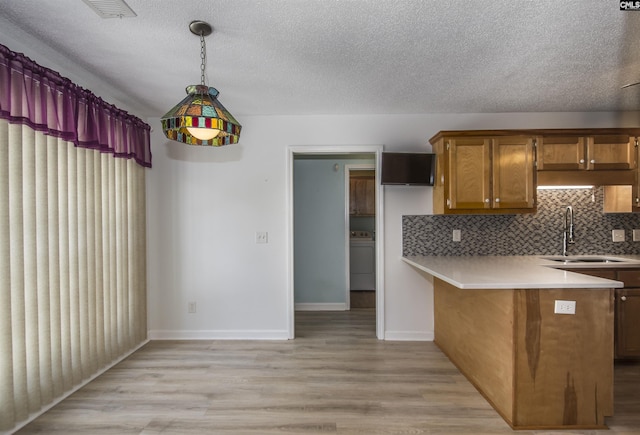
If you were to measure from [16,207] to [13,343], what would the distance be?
2.65ft

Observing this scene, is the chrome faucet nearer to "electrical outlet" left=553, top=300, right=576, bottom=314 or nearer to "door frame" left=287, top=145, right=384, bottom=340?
"electrical outlet" left=553, top=300, right=576, bottom=314

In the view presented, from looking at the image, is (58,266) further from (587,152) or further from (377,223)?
(587,152)

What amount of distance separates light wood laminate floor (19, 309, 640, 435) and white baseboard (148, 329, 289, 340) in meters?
0.16

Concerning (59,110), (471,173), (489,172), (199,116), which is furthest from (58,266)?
(489,172)

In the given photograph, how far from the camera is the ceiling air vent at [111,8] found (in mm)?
1693

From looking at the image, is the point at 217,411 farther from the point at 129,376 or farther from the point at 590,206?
the point at 590,206

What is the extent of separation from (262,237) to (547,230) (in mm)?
3010

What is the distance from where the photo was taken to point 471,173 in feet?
10.3

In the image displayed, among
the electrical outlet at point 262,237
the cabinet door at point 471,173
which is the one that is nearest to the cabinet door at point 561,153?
the cabinet door at point 471,173

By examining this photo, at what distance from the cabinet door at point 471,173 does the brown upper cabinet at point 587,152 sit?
540 millimetres

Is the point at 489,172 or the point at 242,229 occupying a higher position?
the point at 489,172

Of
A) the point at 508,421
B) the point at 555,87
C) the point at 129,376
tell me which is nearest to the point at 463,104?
the point at 555,87

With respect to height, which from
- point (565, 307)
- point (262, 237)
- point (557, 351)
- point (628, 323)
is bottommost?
point (628, 323)

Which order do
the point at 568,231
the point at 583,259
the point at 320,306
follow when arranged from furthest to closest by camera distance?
the point at 320,306, the point at 568,231, the point at 583,259
